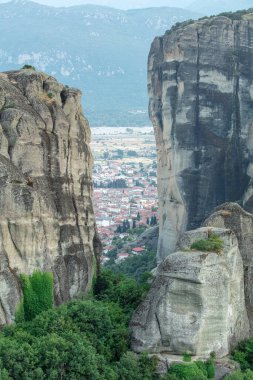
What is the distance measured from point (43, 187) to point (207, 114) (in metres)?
24.8

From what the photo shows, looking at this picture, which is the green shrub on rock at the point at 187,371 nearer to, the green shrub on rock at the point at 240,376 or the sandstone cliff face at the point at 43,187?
the green shrub on rock at the point at 240,376

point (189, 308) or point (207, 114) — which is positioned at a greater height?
point (207, 114)

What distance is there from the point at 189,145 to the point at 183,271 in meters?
27.2

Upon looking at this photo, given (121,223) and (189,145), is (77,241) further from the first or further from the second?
(121,223)

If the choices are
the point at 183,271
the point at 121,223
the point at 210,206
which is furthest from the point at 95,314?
the point at 121,223

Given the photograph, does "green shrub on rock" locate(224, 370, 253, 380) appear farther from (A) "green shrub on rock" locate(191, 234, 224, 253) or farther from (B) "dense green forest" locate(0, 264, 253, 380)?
(A) "green shrub on rock" locate(191, 234, 224, 253)

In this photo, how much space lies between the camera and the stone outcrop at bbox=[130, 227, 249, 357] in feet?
86.9

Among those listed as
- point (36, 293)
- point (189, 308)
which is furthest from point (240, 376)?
point (36, 293)

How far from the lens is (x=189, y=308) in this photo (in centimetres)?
2655

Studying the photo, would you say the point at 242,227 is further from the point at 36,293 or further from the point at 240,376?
the point at 36,293

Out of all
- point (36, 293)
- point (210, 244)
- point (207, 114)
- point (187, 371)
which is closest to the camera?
point (187, 371)

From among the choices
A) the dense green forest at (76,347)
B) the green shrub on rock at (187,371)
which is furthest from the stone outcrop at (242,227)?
the green shrub on rock at (187,371)

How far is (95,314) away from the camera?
27.9 metres

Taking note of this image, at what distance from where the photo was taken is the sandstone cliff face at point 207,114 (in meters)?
52.1
